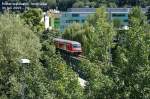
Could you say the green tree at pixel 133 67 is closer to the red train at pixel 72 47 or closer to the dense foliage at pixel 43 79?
the dense foliage at pixel 43 79

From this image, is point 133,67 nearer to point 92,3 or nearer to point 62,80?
point 62,80

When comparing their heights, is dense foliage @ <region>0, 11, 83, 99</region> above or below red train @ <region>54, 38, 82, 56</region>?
above

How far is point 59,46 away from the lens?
2429 inches

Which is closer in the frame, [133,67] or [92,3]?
[133,67]

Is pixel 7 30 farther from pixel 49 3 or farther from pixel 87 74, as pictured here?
pixel 49 3

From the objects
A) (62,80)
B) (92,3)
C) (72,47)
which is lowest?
(92,3)

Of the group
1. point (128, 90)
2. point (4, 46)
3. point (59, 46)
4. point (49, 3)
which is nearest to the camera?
point (128, 90)

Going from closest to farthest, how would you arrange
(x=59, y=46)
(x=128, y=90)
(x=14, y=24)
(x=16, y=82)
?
(x=128, y=90) → (x=16, y=82) → (x=14, y=24) → (x=59, y=46)

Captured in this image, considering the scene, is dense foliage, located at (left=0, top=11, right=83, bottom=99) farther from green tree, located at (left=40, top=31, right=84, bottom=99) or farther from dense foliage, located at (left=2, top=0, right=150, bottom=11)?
dense foliage, located at (left=2, top=0, right=150, bottom=11)

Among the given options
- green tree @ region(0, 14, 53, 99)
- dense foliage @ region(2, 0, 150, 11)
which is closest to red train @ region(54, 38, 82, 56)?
green tree @ region(0, 14, 53, 99)

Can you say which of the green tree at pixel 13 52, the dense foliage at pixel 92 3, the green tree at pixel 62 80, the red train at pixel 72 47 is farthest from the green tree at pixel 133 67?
the dense foliage at pixel 92 3

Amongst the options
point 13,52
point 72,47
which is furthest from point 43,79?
point 72,47

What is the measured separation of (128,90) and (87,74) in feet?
7.91

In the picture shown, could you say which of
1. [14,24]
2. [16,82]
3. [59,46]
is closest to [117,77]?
[16,82]
